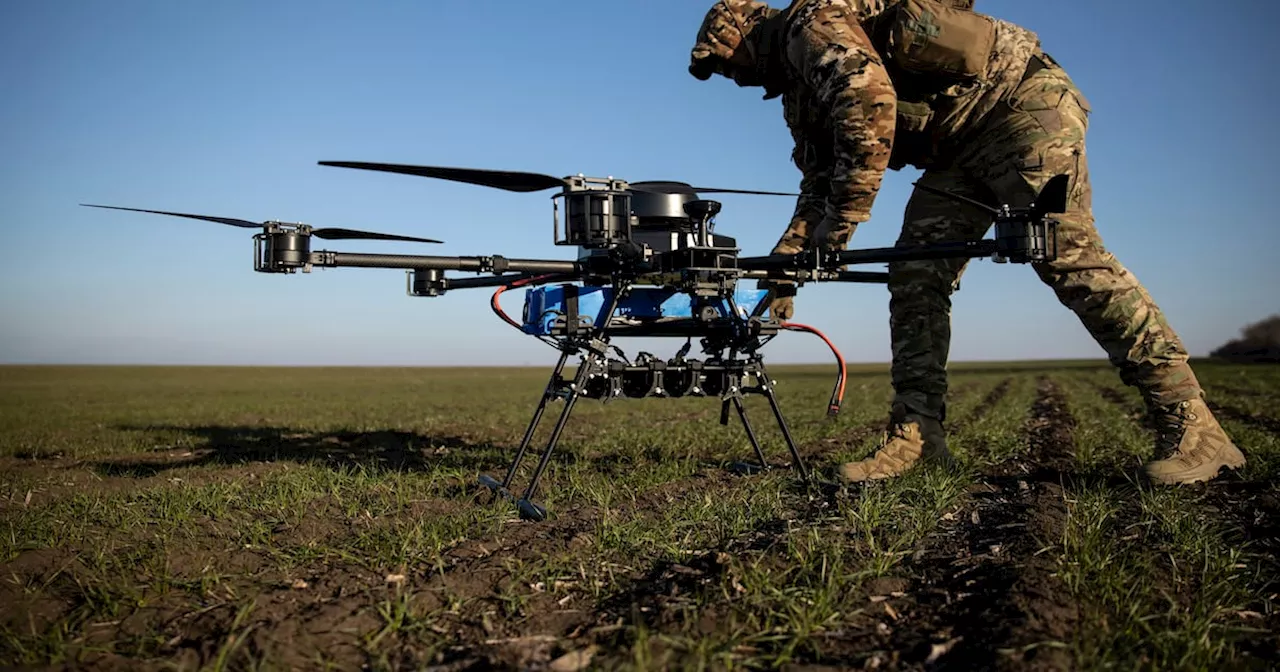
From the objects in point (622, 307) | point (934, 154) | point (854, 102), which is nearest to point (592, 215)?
point (622, 307)

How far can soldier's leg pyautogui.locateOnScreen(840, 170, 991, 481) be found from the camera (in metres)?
5.81

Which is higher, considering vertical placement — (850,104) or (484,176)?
(850,104)

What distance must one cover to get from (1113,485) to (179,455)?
27.6 feet

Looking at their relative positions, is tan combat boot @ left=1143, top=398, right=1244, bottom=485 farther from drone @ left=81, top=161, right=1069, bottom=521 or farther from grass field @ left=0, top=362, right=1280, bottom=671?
drone @ left=81, top=161, right=1069, bottom=521

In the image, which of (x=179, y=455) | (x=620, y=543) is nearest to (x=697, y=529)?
(x=620, y=543)

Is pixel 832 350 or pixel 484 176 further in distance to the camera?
pixel 832 350

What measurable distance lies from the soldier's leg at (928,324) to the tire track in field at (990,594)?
1081 mm

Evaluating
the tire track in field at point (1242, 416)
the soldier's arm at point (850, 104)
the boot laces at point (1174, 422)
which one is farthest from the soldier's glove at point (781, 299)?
the tire track in field at point (1242, 416)

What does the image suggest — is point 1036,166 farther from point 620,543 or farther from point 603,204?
point 620,543

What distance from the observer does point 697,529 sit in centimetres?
398

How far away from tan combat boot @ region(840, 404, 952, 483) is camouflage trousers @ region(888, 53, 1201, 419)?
0.09m

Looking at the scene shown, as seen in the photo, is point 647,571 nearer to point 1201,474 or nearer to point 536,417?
point 536,417

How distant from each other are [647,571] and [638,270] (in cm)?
182

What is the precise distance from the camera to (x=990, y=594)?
9.68ft
